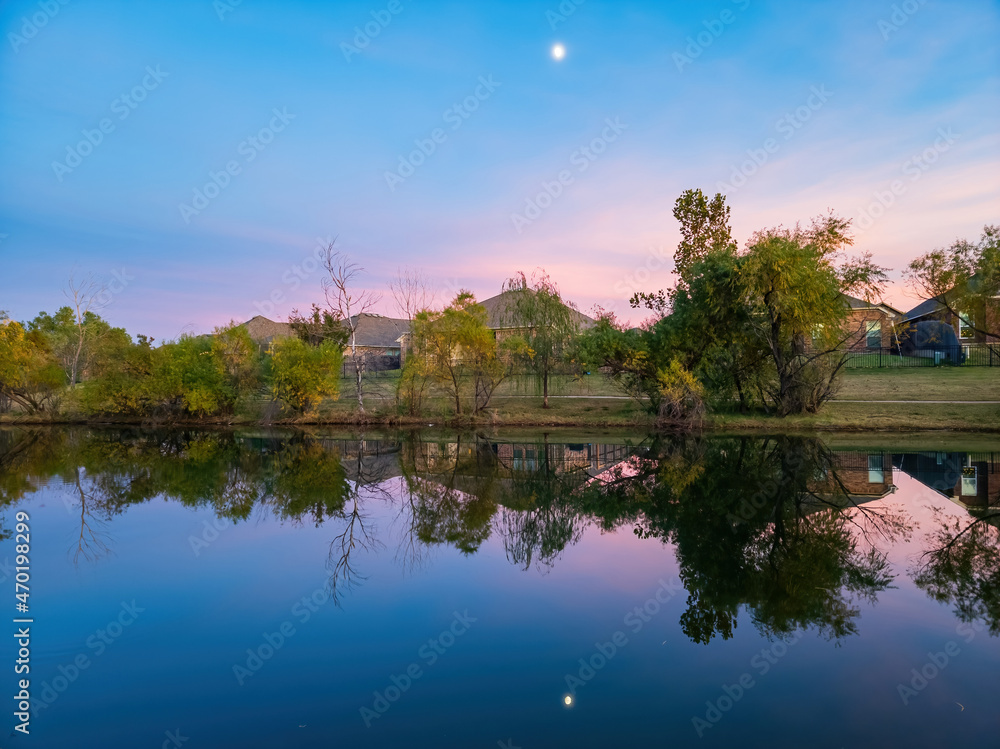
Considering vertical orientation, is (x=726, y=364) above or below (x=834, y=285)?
below

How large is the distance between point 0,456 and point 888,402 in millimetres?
38246

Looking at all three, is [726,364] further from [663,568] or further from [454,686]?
[454,686]

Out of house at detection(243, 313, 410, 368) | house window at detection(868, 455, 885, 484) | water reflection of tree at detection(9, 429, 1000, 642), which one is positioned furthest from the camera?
house at detection(243, 313, 410, 368)

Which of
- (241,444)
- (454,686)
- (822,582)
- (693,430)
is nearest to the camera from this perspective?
(454,686)

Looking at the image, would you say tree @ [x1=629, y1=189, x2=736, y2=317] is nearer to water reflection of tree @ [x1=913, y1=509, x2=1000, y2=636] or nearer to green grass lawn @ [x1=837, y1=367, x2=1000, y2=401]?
green grass lawn @ [x1=837, y1=367, x2=1000, y2=401]

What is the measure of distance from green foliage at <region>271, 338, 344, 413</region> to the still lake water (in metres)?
16.6

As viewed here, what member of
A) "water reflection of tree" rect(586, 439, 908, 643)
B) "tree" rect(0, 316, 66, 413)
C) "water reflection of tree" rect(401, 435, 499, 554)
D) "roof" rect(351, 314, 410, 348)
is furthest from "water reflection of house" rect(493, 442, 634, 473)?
"roof" rect(351, 314, 410, 348)

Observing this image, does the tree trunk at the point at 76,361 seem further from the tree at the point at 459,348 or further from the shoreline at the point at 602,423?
the tree at the point at 459,348

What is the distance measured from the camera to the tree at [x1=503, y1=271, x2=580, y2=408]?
3266 centimetres

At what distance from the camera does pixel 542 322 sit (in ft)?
107

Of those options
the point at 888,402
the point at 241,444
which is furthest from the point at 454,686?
the point at 888,402

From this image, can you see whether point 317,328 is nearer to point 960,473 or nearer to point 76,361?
point 76,361

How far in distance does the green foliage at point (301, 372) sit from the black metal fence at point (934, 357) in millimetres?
32156

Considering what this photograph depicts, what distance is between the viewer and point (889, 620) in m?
7.70
